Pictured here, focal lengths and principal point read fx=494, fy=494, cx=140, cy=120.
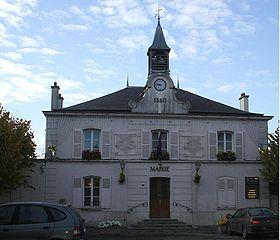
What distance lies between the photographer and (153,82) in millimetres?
27969

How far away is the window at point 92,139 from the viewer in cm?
2753

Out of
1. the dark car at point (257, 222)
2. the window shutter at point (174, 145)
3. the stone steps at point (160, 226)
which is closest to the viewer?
the dark car at point (257, 222)

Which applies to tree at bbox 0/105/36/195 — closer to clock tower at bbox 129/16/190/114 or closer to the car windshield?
clock tower at bbox 129/16/190/114

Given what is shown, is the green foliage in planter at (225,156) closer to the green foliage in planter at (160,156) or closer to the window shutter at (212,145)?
the window shutter at (212,145)

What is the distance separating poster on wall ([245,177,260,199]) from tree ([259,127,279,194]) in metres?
0.94

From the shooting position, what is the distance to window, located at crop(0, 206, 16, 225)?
39.9 ft

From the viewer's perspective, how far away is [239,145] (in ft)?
92.9

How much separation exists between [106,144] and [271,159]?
9.00m

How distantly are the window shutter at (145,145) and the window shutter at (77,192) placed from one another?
3.77 metres

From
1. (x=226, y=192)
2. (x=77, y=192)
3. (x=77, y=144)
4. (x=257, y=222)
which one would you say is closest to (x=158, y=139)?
(x=77, y=144)

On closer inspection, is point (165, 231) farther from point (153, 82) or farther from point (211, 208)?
point (153, 82)

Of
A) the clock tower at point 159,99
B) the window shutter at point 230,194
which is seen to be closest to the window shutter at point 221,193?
the window shutter at point 230,194

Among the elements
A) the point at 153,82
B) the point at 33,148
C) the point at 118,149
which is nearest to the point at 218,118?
the point at 153,82

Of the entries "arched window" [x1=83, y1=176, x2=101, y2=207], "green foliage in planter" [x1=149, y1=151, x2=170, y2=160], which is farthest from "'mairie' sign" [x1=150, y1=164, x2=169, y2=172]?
"arched window" [x1=83, y1=176, x2=101, y2=207]
